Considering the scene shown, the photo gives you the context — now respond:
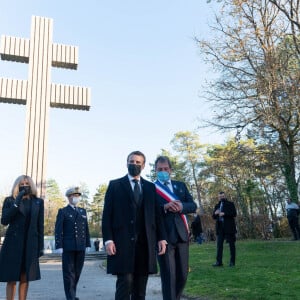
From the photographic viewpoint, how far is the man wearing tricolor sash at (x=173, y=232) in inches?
201

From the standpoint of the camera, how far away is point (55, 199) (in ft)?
250

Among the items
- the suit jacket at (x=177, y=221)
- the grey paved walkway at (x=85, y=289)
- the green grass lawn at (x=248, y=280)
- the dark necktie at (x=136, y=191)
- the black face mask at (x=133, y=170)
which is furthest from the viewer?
the grey paved walkway at (x=85, y=289)

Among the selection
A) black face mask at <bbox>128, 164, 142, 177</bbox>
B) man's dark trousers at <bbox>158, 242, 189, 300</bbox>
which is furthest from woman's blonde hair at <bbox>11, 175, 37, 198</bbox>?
man's dark trousers at <bbox>158, 242, 189, 300</bbox>

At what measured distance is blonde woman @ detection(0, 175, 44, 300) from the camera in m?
5.87

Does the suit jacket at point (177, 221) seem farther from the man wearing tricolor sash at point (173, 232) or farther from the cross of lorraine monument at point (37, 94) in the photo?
the cross of lorraine monument at point (37, 94)

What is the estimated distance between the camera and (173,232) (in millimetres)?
5262

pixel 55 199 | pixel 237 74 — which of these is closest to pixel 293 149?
pixel 237 74

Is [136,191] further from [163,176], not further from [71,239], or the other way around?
[71,239]

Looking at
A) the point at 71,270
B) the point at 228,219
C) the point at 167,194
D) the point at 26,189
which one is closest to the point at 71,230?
the point at 71,270

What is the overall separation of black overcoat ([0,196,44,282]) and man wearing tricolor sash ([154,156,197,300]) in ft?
6.73

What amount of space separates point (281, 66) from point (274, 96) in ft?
5.57

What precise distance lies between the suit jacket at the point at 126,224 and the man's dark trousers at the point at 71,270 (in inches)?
118

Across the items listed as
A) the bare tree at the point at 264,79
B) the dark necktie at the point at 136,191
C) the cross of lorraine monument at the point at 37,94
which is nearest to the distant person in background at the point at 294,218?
→ the bare tree at the point at 264,79

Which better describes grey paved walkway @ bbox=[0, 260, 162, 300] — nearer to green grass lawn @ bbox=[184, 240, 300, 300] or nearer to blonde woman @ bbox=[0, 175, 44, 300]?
green grass lawn @ bbox=[184, 240, 300, 300]
